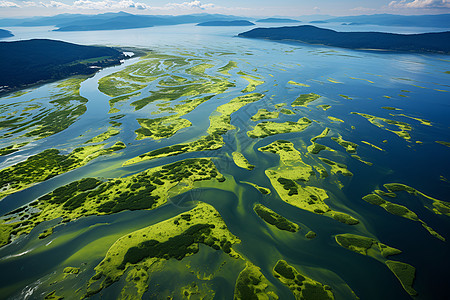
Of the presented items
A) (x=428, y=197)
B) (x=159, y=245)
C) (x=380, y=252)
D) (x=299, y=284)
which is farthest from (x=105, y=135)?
(x=428, y=197)

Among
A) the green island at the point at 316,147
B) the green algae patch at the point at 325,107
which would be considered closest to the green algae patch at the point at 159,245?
the green island at the point at 316,147

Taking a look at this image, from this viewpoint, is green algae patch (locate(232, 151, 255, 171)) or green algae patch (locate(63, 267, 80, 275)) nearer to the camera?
green algae patch (locate(63, 267, 80, 275))

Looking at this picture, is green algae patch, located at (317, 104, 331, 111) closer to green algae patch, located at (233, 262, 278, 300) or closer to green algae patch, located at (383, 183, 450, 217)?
green algae patch, located at (383, 183, 450, 217)

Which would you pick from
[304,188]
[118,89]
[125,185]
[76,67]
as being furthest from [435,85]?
[76,67]

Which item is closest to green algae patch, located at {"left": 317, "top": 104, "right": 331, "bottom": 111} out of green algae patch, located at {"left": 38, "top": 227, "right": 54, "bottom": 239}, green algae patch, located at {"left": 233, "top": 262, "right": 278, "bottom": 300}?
green algae patch, located at {"left": 233, "top": 262, "right": 278, "bottom": 300}

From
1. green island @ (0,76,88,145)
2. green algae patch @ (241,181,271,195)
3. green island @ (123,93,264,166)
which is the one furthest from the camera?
green island @ (0,76,88,145)

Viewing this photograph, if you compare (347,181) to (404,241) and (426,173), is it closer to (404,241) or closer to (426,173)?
(404,241)
